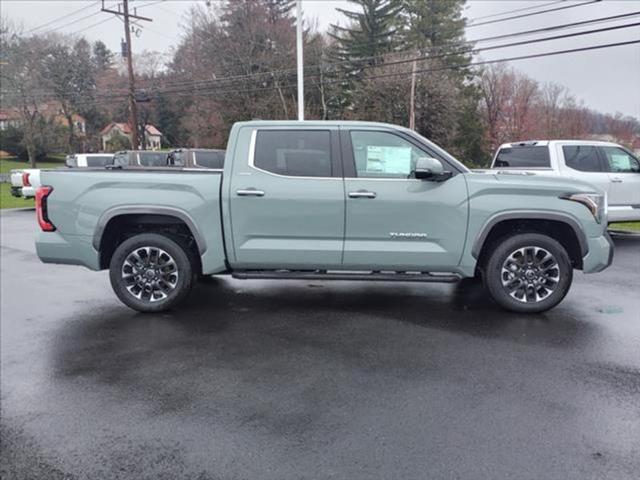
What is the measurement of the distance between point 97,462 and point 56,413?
0.78 meters

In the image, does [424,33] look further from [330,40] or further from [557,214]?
[557,214]

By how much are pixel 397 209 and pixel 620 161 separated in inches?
288

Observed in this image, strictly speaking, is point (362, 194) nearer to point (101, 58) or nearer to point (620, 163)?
point (620, 163)

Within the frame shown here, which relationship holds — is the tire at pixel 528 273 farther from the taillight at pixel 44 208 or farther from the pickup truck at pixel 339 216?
the taillight at pixel 44 208

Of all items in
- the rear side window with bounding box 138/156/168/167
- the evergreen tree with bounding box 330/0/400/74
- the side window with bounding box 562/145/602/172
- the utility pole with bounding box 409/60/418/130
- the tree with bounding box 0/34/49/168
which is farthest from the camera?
the tree with bounding box 0/34/49/168

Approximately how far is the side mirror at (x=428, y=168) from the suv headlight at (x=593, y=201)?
1.32m

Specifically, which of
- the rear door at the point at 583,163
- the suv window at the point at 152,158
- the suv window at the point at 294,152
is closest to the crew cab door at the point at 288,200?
the suv window at the point at 294,152

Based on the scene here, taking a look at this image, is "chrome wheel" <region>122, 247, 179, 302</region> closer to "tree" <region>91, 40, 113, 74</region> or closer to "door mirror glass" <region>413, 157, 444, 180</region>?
"door mirror glass" <region>413, 157, 444, 180</region>

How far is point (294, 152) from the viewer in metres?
5.17

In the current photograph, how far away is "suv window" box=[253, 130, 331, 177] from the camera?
512 centimetres

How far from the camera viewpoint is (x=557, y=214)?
4945 mm

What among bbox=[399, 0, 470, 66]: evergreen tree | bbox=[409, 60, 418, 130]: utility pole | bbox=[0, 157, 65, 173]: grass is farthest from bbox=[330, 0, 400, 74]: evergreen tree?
bbox=[0, 157, 65, 173]: grass

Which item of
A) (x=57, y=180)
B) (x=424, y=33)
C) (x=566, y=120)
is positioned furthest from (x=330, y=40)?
(x=57, y=180)

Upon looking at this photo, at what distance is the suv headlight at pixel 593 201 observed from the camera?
4961 millimetres
